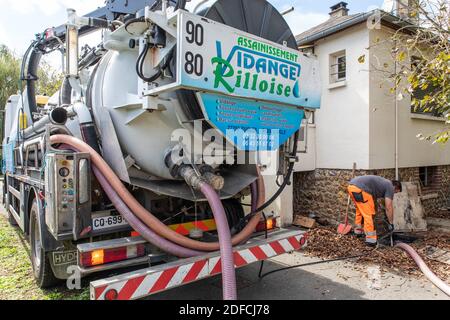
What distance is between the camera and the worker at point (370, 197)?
5590 millimetres

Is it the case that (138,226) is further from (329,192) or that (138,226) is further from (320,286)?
(329,192)

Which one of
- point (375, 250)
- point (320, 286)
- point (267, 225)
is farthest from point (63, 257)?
point (375, 250)

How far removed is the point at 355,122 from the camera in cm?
682

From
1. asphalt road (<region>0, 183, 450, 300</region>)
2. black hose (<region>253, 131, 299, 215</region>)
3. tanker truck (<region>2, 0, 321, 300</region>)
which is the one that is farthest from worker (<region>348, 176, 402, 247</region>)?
black hose (<region>253, 131, 299, 215</region>)

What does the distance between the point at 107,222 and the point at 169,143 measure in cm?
89

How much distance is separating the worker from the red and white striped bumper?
8.84ft

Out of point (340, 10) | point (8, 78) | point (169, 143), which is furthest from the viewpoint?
point (8, 78)

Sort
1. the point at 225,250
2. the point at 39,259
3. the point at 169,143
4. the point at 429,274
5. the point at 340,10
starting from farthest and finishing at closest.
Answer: the point at 340,10
the point at 429,274
the point at 39,259
the point at 169,143
the point at 225,250

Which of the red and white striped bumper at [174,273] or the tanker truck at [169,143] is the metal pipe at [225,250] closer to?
the tanker truck at [169,143]

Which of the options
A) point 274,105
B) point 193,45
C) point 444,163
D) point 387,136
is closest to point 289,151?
point 274,105

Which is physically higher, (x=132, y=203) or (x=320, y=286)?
(x=132, y=203)

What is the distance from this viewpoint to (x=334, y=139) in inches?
283

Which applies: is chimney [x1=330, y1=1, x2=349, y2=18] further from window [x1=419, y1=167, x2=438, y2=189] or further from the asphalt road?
the asphalt road

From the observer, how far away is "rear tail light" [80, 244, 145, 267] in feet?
8.43
